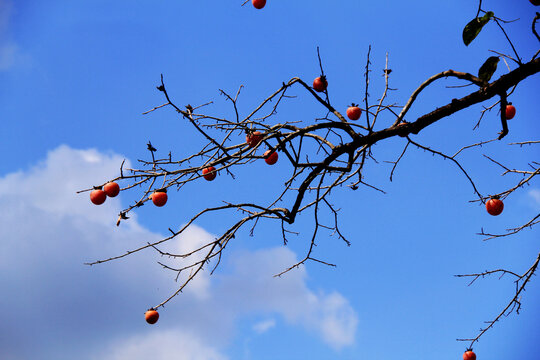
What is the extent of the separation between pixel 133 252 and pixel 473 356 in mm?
2397

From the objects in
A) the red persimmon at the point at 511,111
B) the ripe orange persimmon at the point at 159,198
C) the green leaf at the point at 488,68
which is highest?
the red persimmon at the point at 511,111

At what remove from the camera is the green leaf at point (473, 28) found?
8.14ft

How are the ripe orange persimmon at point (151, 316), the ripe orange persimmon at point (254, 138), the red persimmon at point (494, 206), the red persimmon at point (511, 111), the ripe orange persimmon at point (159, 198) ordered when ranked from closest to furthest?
the ripe orange persimmon at point (254, 138), the ripe orange persimmon at point (159, 198), the ripe orange persimmon at point (151, 316), the red persimmon at point (494, 206), the red persimmon at point (511, 111)

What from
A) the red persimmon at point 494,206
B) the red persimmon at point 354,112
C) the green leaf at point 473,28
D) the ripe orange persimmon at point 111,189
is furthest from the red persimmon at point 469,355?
the ripe orange persimmon at point 111,189

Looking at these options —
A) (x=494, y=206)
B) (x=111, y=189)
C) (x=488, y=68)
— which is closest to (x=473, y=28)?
(x=488, y=68)

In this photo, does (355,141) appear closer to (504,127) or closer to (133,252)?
(504,127)

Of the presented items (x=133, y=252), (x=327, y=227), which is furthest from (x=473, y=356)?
(x=133, y=252)

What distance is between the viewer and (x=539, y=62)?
234 cm

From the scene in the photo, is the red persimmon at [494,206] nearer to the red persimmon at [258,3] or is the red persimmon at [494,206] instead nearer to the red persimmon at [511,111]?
the red persimmon at [511,111]

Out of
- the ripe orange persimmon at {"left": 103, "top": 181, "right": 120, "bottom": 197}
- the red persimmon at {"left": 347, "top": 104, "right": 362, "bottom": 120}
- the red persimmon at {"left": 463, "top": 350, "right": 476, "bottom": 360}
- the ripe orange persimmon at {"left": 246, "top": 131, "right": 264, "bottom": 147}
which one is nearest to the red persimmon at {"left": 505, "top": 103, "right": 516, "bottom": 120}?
the red persimmon at {"left": 347, "top": 104, "right": 362, "bottom": 120}

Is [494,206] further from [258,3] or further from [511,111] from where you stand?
[258,3]

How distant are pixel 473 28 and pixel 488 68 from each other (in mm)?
245

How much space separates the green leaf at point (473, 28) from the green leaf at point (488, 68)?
16cm

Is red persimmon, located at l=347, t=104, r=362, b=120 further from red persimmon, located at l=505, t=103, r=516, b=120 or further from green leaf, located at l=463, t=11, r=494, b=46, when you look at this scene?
red persimmon, located at l=505, t=103, r=516, b=120
